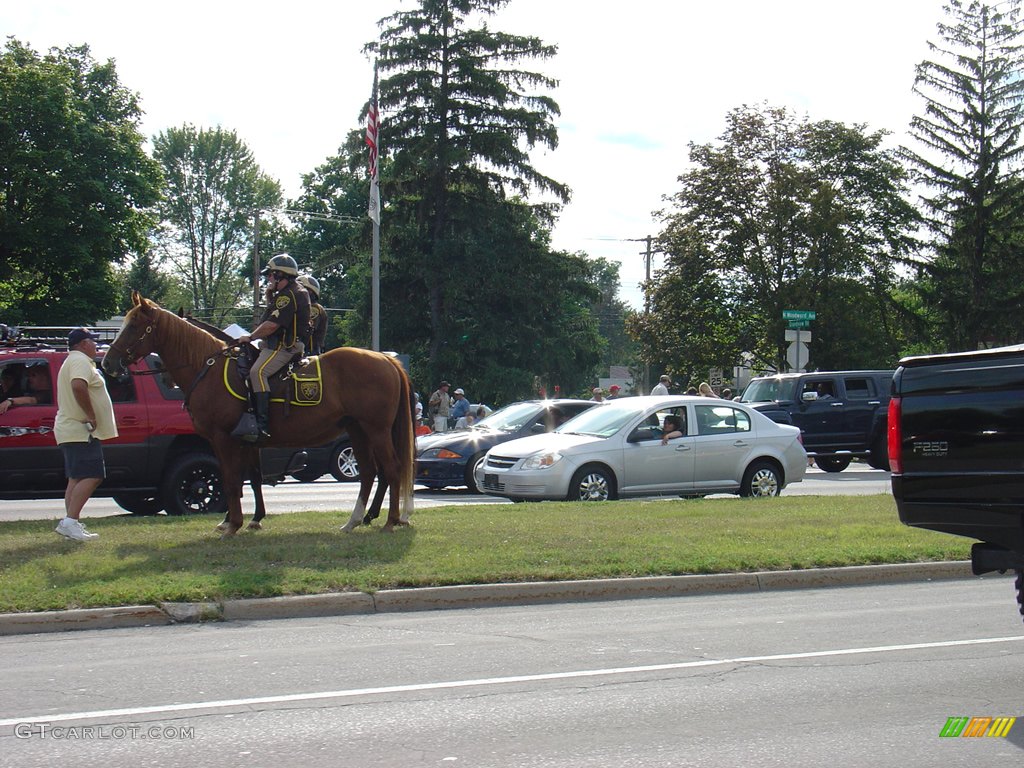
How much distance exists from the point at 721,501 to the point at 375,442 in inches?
216

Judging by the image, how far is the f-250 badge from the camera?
6461 mm

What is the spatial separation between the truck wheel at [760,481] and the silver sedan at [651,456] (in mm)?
15

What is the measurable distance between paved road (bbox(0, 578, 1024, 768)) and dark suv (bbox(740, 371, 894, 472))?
17507 mm

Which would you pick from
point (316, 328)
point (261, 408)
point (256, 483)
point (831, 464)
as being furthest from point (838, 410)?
point (261, 408)

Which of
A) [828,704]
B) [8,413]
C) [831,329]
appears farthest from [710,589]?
[831,329]

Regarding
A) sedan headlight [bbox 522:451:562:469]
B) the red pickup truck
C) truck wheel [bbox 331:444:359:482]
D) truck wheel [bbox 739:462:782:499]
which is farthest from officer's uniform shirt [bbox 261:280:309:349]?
truck wheel [bbox 331:444:359:482]

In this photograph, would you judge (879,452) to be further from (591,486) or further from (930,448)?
(930,448)

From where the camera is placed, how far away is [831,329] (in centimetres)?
4581

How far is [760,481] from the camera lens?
Result: 59.1 feet

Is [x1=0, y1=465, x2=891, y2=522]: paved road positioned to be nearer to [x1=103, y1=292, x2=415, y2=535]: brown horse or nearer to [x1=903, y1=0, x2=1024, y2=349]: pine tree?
[x1=103, y1=292, x2=415, y2=535]: brown horse

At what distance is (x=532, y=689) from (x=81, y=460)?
6.69 m

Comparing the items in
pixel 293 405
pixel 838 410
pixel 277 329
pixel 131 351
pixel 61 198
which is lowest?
pixel 293 405

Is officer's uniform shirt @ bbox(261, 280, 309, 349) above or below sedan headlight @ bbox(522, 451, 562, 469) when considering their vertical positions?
above

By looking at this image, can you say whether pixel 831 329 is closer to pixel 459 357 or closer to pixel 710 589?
pixel 459 357
